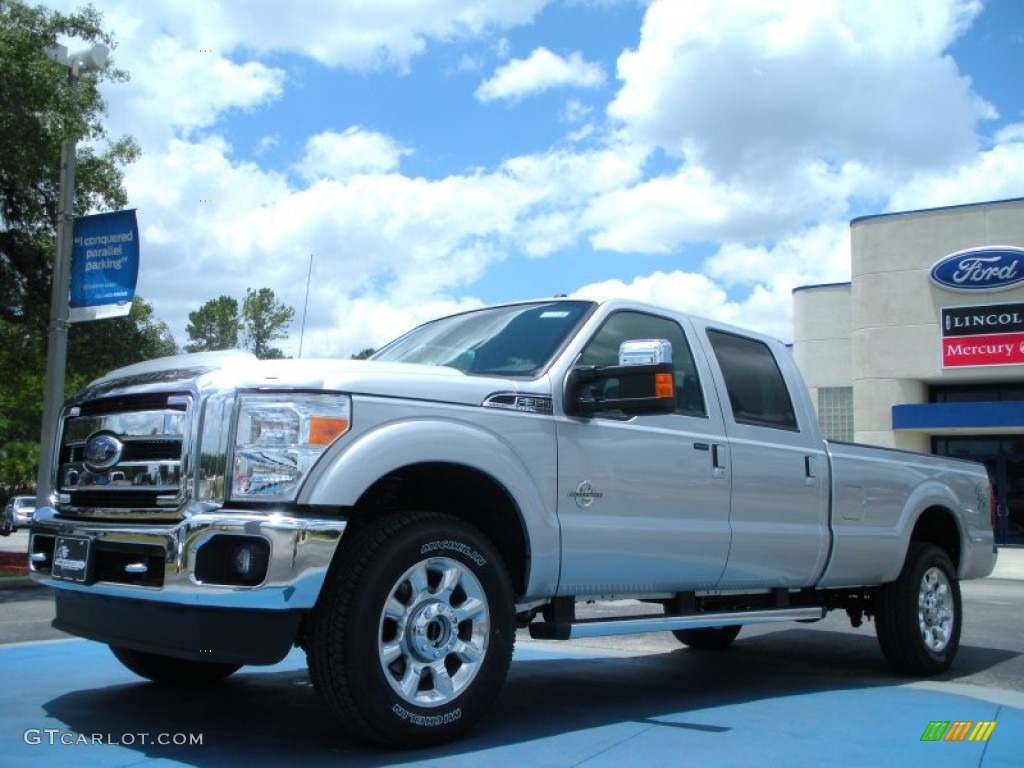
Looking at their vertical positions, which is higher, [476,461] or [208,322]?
[208,322]

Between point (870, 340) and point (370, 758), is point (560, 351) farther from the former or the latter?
point (870, 340)

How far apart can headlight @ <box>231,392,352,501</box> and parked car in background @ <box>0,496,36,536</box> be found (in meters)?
31.2

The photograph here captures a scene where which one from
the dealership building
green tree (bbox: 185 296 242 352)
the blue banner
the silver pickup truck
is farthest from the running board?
green tree (bbox: 185 296 242 352)

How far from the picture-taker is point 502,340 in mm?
5352

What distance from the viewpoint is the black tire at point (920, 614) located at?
6832mm

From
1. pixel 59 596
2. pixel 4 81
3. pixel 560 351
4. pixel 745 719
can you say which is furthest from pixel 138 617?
pixel 4 81

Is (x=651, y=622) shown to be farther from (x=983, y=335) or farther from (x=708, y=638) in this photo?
(x=983, y=335)

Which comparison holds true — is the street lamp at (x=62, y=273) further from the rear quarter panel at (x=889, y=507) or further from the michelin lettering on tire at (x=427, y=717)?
the michelin lettering on tire at (x=427, y=717)

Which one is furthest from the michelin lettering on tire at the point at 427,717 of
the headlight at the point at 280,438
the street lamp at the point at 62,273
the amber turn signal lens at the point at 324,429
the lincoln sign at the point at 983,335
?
the lincoln sign at the point at 983,335

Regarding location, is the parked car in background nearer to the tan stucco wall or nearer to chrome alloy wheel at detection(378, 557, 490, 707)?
the tan stucco wall

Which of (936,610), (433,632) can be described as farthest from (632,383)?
(936,610)

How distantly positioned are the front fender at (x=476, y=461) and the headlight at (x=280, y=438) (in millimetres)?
60

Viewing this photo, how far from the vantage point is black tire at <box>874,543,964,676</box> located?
683 cm

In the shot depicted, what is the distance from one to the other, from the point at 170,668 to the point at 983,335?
84.6ft
